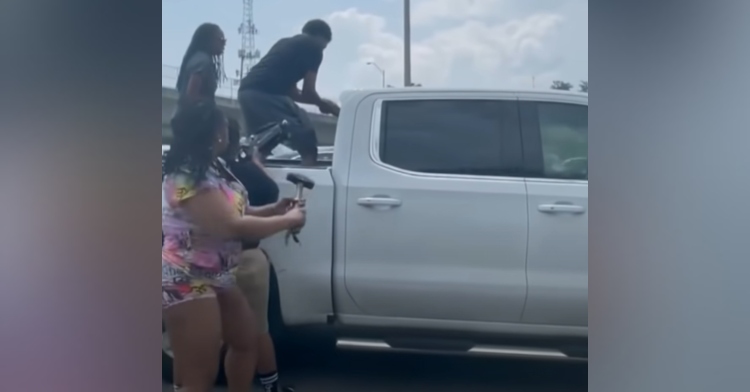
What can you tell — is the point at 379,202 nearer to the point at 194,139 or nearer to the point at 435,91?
the point at 435,91

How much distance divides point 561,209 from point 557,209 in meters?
0.01

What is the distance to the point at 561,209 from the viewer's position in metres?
2.45

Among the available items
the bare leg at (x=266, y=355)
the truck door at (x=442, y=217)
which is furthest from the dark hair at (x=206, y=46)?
the bare leg at (x=266, y=355)

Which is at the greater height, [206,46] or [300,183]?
[206,46]

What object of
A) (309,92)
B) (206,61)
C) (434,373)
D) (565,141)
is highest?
(206,61)

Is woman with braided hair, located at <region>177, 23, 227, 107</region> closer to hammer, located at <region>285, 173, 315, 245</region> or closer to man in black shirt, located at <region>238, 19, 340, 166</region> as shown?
man in black shirt, located at <region>238, 19, 340, 166</region>

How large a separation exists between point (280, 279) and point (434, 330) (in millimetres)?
550

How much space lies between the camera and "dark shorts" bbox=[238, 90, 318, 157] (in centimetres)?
247

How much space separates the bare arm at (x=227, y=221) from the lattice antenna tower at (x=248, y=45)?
43cm

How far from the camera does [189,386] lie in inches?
103

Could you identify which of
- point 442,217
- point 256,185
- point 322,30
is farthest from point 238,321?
point 322,30
